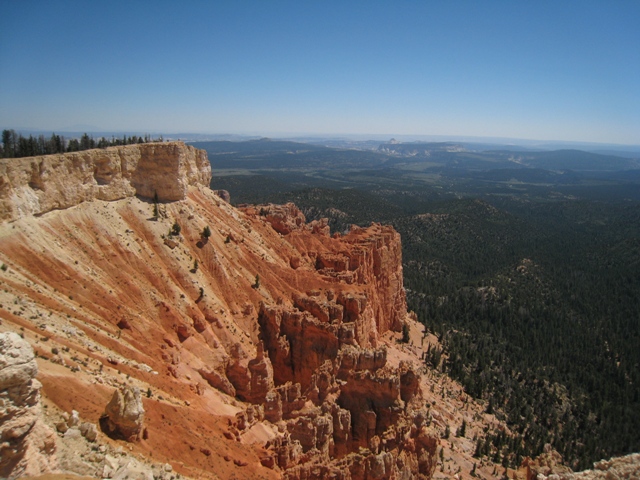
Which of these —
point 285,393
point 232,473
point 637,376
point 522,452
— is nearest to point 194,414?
point 232,473

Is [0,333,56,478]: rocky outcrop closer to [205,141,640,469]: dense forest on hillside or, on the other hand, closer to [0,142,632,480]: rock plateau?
[0,142,632,480]: rock plateau

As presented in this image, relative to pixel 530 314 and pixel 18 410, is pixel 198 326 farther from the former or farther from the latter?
pixel 530 314

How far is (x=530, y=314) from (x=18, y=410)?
299 feet

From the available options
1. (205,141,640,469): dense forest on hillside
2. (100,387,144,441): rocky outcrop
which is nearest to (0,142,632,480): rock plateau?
(100,387,144,441): rocky outcrop

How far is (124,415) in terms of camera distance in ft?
67.7

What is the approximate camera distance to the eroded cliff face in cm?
2553

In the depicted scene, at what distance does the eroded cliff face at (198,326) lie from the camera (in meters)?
25.5

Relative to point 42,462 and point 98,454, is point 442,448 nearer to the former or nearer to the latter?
point 98,454

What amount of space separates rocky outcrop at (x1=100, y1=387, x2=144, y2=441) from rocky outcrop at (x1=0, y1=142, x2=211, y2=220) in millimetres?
22601

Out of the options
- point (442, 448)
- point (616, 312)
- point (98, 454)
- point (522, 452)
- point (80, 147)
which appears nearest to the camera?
point (98, 454)

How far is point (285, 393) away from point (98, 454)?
16.7 m

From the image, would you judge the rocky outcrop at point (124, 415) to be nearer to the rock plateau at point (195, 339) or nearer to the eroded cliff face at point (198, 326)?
the rock plateau at point (195, 339)

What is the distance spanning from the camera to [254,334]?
4278cm

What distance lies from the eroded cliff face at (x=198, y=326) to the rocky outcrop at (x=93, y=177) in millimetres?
146
